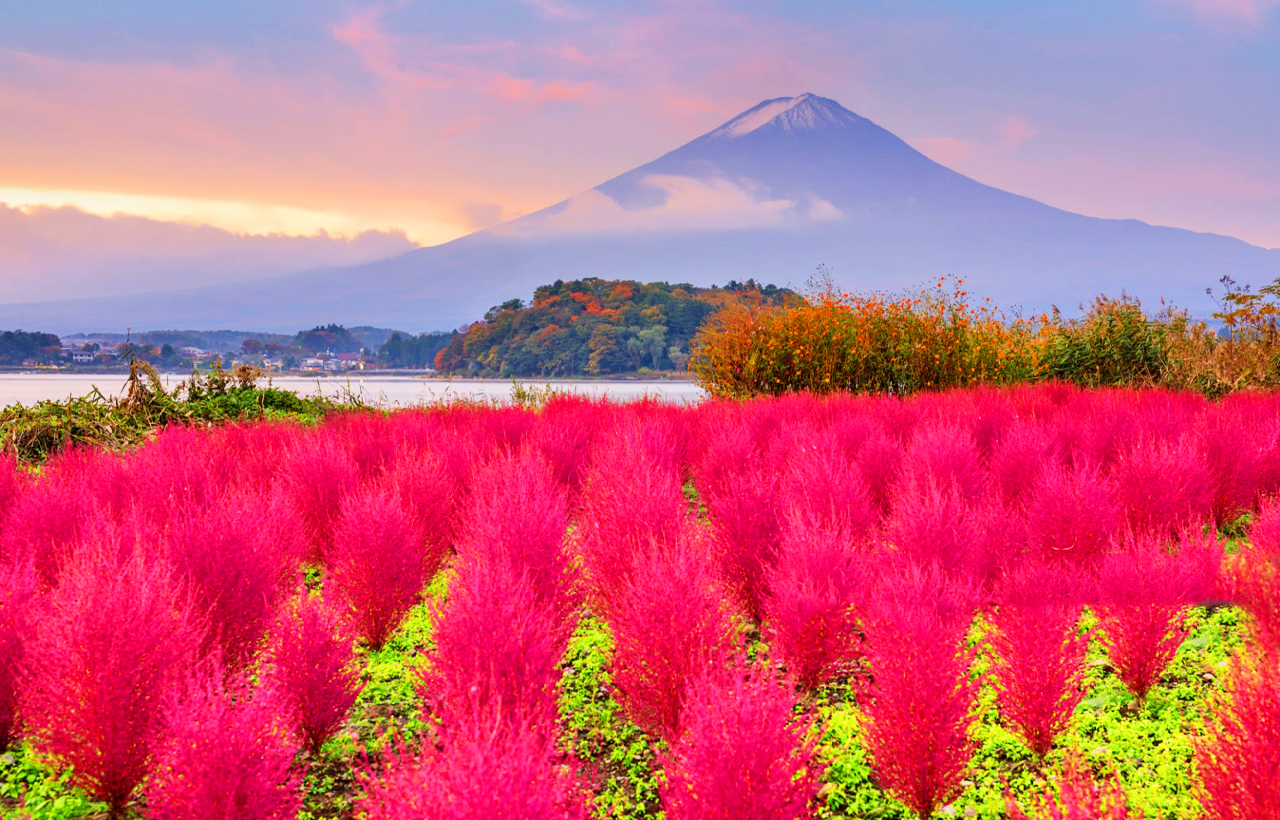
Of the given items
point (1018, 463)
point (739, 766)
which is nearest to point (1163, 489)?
point (1018, 463)

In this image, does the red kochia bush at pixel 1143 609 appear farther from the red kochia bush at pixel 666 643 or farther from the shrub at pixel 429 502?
the shrub at pixel 429 502

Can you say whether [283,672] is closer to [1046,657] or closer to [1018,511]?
[1046,657]

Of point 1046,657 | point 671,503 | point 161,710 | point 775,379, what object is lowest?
point 161,710

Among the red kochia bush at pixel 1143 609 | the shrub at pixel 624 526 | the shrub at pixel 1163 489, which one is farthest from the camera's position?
the shrub at pixel 1163 489

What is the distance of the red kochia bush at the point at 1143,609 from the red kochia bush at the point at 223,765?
3.35 m

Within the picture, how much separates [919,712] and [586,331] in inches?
1464

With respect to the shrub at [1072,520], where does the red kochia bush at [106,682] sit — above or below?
below

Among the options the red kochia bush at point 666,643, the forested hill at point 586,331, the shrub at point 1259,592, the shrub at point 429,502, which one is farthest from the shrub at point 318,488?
the forested hill at point 586,331

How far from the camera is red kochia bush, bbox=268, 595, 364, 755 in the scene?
310 centimetres

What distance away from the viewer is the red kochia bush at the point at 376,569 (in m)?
4.09

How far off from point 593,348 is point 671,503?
3391 centimetres

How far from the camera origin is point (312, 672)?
3.11 m

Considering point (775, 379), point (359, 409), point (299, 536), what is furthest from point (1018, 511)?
point (359, 409)

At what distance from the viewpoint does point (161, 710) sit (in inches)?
116
